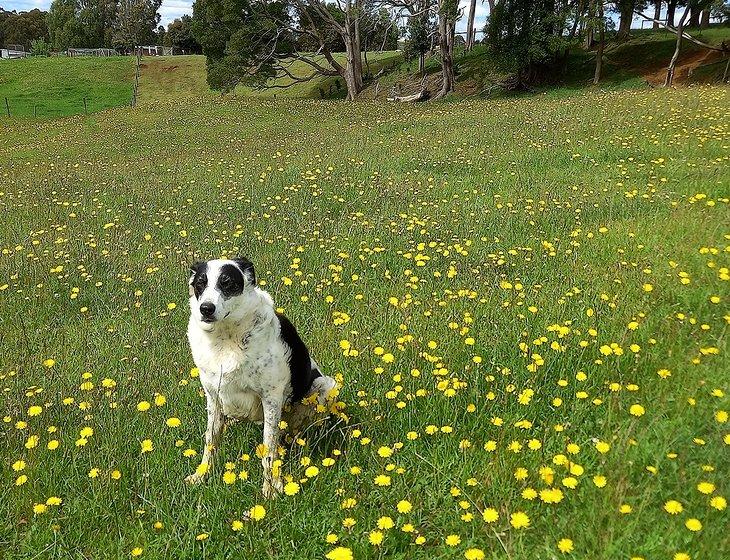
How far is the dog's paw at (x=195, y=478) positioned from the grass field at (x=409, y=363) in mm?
85

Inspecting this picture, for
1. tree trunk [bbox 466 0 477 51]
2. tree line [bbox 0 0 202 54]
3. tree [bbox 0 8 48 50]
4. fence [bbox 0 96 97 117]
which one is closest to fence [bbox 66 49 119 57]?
tree line [bbox 0 0 202 54]

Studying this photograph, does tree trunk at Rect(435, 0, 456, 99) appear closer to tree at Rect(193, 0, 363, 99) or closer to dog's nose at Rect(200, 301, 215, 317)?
tree at Rect(193, 0, 363, 99)

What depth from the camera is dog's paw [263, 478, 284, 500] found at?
10.6 ft

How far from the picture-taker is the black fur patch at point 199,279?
131 inches

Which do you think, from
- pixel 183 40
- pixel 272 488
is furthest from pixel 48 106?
pixel 183 40

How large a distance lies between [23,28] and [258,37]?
134m

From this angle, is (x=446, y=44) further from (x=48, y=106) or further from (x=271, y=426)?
(x=48, y=106)

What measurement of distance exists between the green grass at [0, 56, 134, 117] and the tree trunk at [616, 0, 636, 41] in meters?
34.3

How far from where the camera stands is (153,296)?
6.39m

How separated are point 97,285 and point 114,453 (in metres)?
3.55

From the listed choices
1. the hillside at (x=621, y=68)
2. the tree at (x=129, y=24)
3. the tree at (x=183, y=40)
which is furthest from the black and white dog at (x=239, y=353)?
the tree at (x=183, y=40)

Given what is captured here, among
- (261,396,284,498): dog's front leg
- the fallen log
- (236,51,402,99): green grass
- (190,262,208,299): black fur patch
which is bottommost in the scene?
(261,396,284,498): dog's front leg

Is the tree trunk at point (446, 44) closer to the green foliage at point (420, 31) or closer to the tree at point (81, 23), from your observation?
the green foliage at point (420, 31)

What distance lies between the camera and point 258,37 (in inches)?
1410
